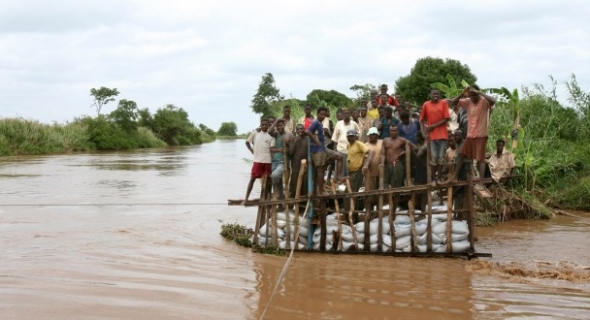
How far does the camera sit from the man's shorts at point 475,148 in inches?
280

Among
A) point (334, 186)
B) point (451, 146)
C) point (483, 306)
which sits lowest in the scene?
point (483, 306)

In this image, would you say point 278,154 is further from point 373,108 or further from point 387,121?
point 373,108

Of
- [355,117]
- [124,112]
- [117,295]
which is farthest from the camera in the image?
[124,112]

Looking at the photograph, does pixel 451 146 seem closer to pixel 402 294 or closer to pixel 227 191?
pixel 402 294

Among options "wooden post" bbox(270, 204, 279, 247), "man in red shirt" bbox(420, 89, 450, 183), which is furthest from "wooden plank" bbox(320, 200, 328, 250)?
"man in red shirt" bbox(420, 89, 450, 183)

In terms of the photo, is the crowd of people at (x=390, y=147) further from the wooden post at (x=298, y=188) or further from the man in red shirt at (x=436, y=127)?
the wooden post at (x=298, y=188)

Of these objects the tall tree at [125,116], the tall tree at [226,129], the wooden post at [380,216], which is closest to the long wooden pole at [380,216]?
the wooden post at [380,216]

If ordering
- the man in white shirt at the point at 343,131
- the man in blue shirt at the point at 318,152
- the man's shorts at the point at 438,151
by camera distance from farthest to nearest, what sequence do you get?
the man in white shirt at the point at 343,131 → the man's shorts at the point at 438,151 → the man in blue shirt at the point at 318,152

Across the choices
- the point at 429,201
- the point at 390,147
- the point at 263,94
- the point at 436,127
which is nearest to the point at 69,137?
A: the point at 263,94

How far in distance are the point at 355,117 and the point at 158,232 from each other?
3.86 metres

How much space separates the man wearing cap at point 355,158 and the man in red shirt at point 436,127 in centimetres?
83

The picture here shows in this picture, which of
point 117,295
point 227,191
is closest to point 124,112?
point 227,191

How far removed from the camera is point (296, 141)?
762 cm

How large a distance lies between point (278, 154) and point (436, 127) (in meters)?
2.18
